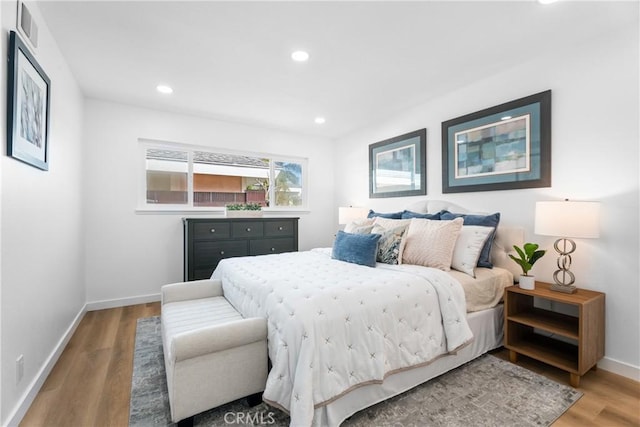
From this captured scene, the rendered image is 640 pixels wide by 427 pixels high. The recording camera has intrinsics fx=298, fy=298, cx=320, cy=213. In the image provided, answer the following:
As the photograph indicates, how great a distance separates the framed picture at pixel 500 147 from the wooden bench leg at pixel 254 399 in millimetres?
2633

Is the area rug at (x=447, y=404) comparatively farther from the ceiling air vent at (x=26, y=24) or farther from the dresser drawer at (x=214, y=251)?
the ceiling air vent at (x=26, y=24)

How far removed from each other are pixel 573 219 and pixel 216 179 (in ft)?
13.0

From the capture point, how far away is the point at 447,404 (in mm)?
1770

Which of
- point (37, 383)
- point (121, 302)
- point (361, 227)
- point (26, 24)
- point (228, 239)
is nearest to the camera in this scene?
point (26, 24)

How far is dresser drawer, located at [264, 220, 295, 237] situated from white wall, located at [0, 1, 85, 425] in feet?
6.78

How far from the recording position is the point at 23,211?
5.74 feet

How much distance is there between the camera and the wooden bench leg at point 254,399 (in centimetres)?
174

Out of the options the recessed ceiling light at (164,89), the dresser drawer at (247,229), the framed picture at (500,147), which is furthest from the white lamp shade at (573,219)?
the recessed ceiling light at (164,89)

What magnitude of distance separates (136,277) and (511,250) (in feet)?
13.5

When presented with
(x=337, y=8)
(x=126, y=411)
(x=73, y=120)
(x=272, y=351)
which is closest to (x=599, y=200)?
(x=337, y=8)

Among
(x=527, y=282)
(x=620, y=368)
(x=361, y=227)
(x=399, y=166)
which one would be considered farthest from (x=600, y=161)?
(x=399, y=166)

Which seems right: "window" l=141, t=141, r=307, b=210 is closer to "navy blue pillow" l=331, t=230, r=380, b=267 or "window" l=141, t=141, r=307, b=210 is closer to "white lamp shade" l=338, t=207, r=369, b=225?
"white lamp shade" l=338, t=207, r=369, b=225

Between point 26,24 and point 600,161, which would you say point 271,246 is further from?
point 600,161

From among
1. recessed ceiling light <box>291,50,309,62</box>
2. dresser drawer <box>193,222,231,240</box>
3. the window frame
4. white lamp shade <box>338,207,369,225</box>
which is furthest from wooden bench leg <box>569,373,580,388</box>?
the window frame
